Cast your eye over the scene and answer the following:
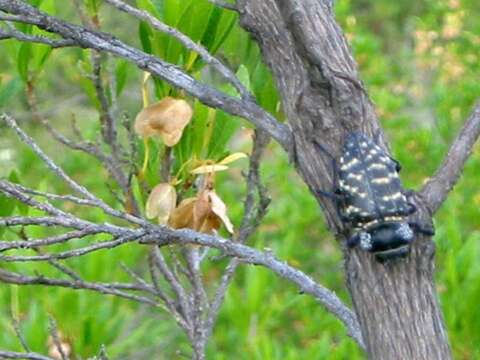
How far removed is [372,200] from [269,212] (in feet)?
7.47

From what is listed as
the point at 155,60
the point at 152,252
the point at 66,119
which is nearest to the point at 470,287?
the point at 152,252

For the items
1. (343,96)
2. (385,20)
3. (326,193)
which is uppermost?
(385,20)

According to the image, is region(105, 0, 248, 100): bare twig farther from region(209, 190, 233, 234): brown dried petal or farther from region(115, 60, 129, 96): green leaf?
region(115, 60, 129, 96): green leaf

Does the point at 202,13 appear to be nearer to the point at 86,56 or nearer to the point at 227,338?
the point at 86,56

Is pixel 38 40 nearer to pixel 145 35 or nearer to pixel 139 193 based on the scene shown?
pixel 145 35

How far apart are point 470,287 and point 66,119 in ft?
16.8

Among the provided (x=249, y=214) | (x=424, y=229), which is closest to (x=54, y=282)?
(x=249, y=214)

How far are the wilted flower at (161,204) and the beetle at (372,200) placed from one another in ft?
1.23

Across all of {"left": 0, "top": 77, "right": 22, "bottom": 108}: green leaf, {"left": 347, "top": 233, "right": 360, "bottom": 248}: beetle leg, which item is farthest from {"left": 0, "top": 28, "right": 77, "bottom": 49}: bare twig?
{"left": 0, "top": 77, "right": 22, "bottom": 108}: green leaf

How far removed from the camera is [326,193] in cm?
155

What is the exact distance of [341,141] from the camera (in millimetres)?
1526

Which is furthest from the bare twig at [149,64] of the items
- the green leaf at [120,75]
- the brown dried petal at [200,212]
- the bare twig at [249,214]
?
the green leaf at [120,75]

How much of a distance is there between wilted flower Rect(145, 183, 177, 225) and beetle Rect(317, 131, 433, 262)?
14.7 inches

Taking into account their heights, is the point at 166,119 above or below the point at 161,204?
above
